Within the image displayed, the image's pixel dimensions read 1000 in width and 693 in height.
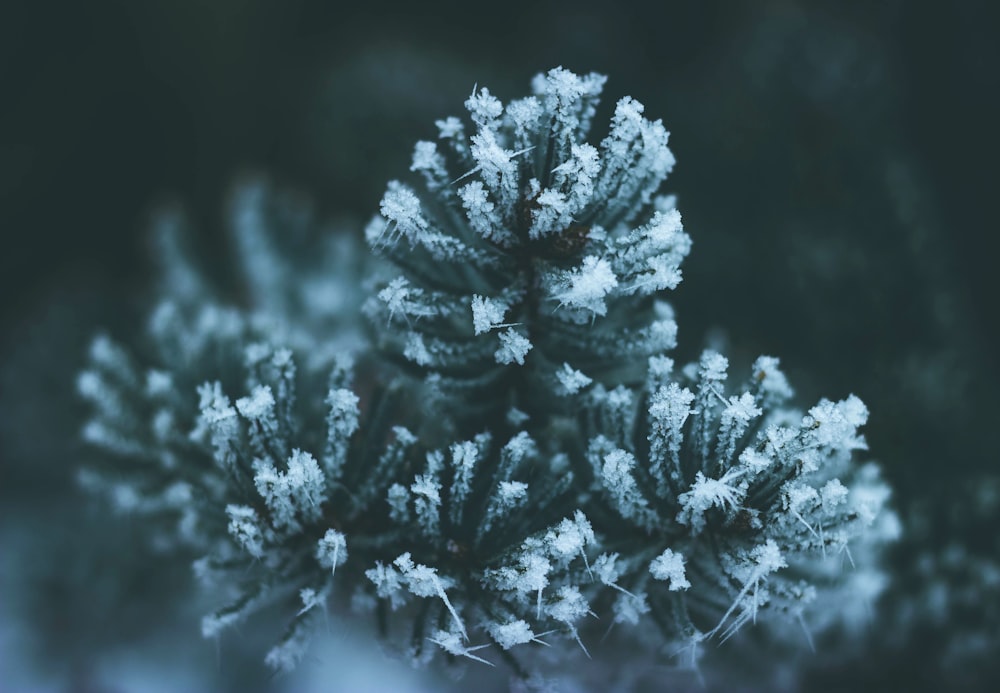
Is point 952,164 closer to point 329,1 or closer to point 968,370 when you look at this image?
point 968,370

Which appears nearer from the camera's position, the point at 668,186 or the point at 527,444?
the point at 527,444

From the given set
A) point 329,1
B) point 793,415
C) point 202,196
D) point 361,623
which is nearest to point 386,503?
point 361,623

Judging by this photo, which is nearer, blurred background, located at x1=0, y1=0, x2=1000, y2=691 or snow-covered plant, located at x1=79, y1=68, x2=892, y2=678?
snow-covered plant, located at x1=79, y1=68, x2=892, y2=678

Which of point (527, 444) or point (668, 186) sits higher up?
point (668, 186)

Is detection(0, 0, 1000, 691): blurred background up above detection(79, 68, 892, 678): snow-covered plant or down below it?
above
